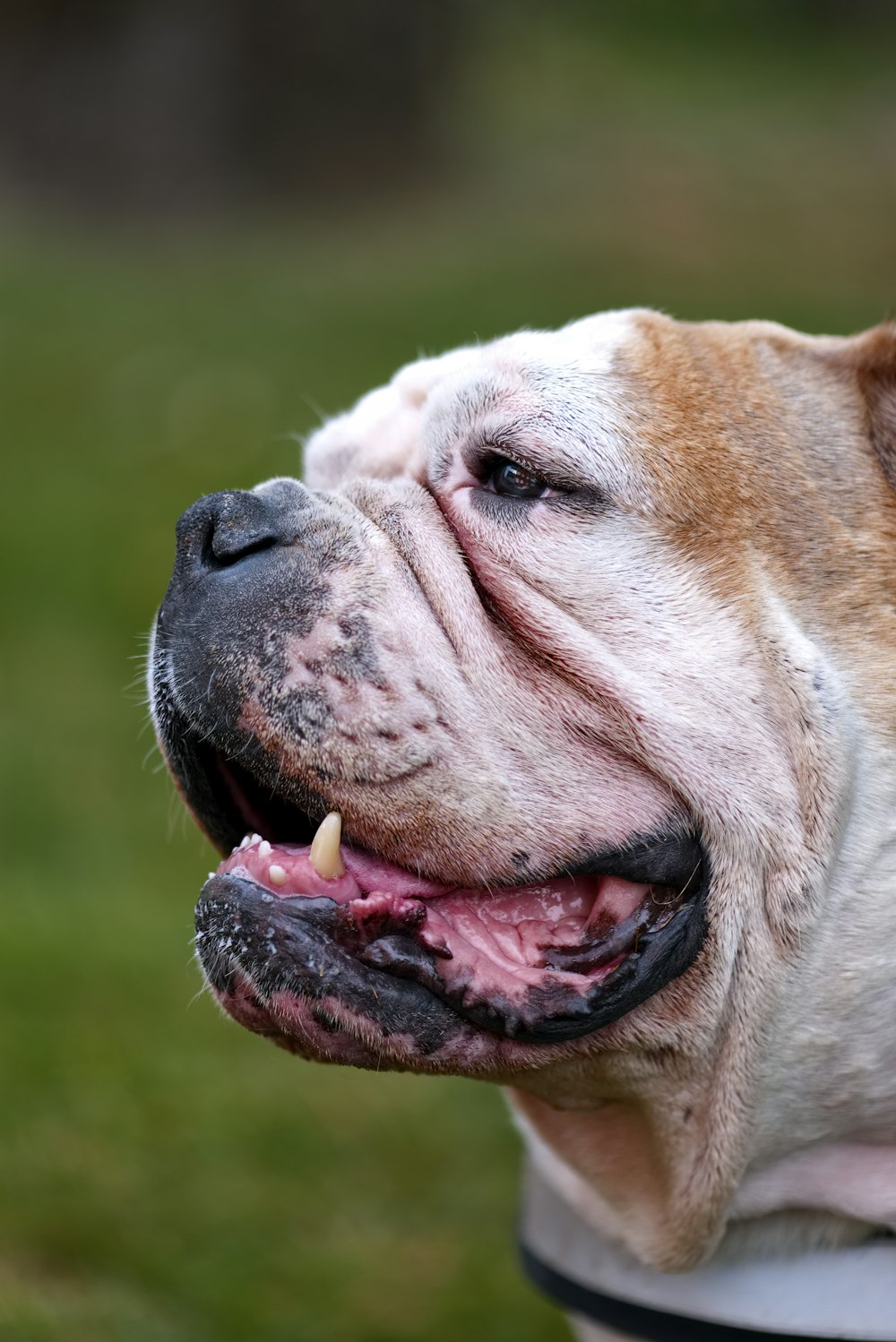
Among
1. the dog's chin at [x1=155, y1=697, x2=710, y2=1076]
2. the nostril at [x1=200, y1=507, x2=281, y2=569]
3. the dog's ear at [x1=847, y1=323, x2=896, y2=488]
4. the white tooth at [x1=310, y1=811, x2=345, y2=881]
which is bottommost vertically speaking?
the dog's chin at [x1=155, y1=697, x2=710, y2=1076]

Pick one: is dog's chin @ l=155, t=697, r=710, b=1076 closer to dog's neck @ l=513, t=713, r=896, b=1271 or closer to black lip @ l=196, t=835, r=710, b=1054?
black lip @ l=196, t=835, r=710, b=1054

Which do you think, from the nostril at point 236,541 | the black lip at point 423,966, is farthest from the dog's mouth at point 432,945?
the nostril at point 236,541

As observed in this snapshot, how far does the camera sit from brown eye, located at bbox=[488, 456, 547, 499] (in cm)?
260

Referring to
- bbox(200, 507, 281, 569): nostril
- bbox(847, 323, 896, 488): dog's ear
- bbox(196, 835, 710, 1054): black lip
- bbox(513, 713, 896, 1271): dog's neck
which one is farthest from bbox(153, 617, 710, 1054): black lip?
bbox(847, 323, 896, 488): dog's ear

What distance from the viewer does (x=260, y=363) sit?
36.2 feet

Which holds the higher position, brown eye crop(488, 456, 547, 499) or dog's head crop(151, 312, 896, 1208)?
brown eye crop(488, 456, 547, 499)

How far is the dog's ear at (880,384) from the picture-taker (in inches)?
108

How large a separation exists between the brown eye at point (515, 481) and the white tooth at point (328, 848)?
0.63 metres

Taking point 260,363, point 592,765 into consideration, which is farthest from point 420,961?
point 260,363

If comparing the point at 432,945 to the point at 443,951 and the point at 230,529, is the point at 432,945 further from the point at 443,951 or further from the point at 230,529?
the point at 230,529

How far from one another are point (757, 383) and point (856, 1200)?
1.42 meters

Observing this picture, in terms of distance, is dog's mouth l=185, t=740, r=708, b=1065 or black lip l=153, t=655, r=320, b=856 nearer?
dog's mouth l=185, t=740, r=708, b=1065

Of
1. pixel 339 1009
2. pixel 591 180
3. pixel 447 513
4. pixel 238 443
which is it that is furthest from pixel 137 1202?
pixel 591 180

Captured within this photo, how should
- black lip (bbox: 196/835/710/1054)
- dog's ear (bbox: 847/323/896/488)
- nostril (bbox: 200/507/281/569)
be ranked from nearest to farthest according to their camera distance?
1. black lip (bbox: 196/835/710/1054)
2. nostril (bbox: 200/507/281/569)
3. dog's ear (bbox: 847/323/896/488)
